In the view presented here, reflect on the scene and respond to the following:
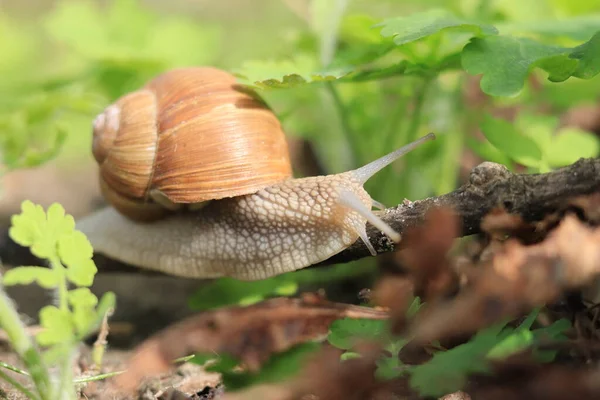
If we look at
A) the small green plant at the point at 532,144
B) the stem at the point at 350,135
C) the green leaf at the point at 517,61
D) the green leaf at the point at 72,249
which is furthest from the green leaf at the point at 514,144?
the green leaf at the point at 72,249

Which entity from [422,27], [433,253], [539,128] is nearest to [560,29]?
[539,128]

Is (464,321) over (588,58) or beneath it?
beneath

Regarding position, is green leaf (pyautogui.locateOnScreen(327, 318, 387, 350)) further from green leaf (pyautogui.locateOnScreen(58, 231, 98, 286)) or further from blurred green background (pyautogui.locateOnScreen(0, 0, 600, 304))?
blurred green background (pyautogui.locateOnScreen(0, 0, 600, 304))

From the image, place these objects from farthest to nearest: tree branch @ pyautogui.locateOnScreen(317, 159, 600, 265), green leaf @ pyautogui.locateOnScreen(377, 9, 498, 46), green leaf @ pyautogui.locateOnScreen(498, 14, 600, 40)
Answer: green leaf @ pyautogui.locateOnScreen(498, 14, 600, 40) < green leaf @ pyautogui.locateOnScreen(377, 9, 498, 46) < tree branch @ pyautogui.locateOnScreen(317, 159, 600, 265)

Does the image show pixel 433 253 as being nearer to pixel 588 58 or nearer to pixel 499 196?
pixel 499 196

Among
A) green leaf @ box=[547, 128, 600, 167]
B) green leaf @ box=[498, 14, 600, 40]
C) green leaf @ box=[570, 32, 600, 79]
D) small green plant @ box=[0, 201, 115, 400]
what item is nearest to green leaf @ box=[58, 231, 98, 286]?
small green plant @ box=[0, 201, 115, 400]
